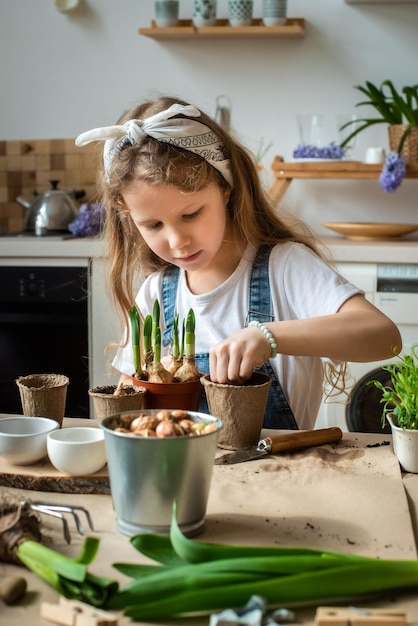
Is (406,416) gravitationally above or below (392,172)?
below

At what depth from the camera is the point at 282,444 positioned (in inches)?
46.8

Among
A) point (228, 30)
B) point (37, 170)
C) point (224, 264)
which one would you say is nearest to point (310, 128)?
point (228, 30)

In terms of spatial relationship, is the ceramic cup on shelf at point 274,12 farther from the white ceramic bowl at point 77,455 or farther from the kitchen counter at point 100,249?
the white ceramic bowl at point 77,455

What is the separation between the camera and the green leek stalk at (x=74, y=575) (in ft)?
2.40

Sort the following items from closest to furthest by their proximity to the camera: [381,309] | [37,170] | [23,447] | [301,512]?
[301,512] → [23,447] → [381,309] → [37,170]

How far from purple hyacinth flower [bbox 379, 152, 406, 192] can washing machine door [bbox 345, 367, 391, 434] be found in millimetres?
741

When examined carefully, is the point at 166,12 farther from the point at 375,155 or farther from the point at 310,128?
the point at 375,155

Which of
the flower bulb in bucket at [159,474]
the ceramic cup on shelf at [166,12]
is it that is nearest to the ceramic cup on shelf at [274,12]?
the ceramic cup on shelf at [166,12]

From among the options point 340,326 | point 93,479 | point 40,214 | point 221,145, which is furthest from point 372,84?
point 93,479

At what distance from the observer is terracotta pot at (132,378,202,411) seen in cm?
124

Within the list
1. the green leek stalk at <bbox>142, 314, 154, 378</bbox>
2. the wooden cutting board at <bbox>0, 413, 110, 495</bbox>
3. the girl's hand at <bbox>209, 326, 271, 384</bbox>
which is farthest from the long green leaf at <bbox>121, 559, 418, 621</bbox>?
the green leek stalk at <bbox>142, 314, 154, 378</bbox>

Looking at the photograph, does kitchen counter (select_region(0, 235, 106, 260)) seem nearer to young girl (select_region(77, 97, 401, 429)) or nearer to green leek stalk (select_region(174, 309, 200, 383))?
young girl (select_region(77, 97, 401, 429))

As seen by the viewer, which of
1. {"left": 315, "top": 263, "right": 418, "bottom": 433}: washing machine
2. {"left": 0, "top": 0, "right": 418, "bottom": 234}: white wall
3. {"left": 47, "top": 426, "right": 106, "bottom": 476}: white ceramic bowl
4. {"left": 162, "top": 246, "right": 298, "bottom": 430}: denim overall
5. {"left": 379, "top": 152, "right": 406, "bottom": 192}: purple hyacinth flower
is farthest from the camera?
{"left": 0, "top": 0, "right": 418, "bottom": 234}: white wall

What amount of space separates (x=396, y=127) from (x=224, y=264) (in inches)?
65.7
